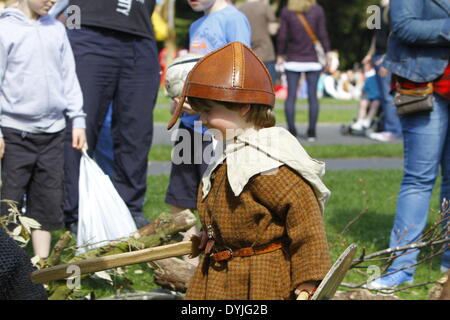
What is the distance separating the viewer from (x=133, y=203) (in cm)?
549

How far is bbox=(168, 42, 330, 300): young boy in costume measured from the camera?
247cm

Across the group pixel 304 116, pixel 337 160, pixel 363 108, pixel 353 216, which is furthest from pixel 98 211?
pixel 304 116

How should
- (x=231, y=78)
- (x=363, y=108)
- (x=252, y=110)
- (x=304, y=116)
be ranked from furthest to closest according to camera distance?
1. (x=304, y=116)
2. (x=363, y=108)
3. (x=252, y=110)
4. (x=231, y=78)

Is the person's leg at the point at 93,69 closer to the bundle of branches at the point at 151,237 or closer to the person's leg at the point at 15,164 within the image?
the person's leg at the point at 15,164

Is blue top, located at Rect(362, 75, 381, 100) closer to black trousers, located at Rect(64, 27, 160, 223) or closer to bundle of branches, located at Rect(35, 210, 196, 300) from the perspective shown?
black trousers, located at Rect(64, 27, 160, 223)

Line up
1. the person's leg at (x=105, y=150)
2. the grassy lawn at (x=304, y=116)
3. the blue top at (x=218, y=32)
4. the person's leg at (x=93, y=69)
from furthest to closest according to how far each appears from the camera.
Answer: the grassy lawn at (x=304, y=116) < the person's leg at (x=105, y=150) < the person's leg at (x=93, y=69) < the blue top at (x=218, y=32)

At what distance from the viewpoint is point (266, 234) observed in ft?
8.36

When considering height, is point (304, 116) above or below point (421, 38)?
Answer: below

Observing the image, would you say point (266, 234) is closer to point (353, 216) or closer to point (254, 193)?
point (254, 193)

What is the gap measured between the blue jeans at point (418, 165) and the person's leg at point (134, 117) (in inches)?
71.2

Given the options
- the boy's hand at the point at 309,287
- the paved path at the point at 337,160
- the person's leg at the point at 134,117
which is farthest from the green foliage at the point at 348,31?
the boy's hand at the point at 309,287

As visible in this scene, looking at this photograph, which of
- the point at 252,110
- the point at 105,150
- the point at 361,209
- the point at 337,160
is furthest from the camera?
the point at 337,160

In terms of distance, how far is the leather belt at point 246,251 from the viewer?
258 cm

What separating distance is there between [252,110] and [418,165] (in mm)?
2073
